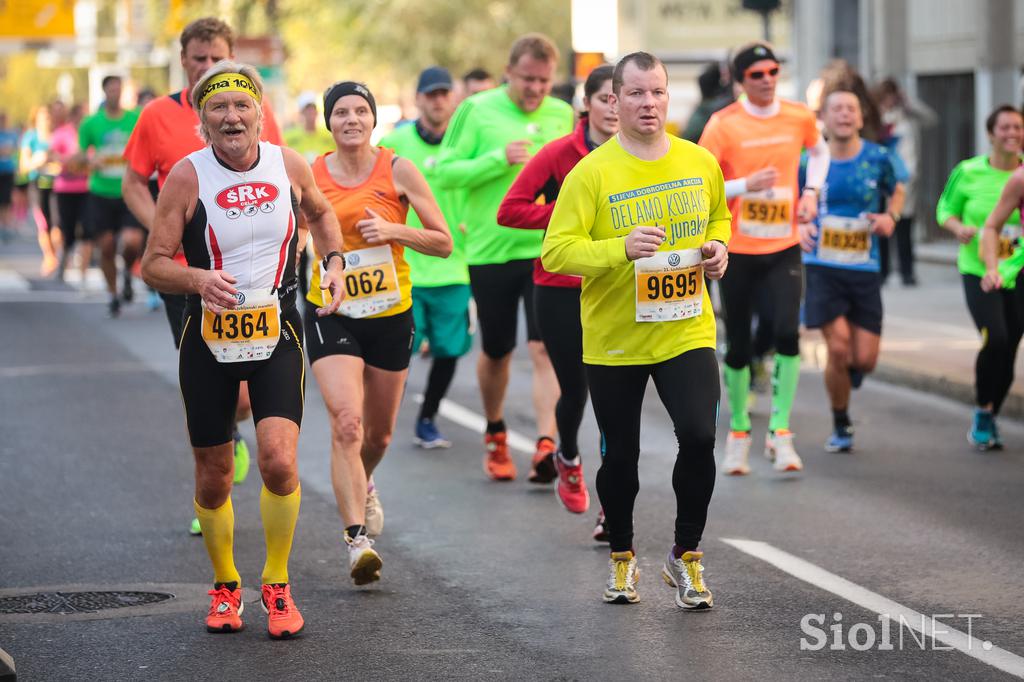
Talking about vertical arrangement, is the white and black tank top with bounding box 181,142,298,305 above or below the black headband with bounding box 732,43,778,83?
below

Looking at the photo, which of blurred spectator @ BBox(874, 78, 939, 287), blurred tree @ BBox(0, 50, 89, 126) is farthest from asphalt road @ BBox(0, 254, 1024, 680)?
blurred tree @ BBox(0, 50, 89, 126)

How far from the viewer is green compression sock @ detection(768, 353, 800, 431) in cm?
1023

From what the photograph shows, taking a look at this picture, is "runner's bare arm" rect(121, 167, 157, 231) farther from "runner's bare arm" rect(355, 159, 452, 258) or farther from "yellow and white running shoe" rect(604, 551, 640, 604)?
"yellow and white running shoe" rect(604, 551, 640, 604)

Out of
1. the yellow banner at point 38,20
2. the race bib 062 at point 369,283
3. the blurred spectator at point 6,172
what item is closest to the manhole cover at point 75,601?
the race bib 062 at point 369,283

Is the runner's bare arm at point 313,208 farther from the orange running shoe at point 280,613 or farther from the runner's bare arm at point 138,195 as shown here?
the runner's bare arm at point 138,195

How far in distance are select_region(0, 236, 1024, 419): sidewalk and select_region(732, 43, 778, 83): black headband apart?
311cm

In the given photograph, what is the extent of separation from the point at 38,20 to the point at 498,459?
47.4 metres

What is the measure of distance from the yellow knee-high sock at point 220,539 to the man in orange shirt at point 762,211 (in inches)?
146

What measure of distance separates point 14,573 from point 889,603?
3446 millimetres

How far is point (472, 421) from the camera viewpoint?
12180mm

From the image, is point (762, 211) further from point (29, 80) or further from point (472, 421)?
point (29, 80)

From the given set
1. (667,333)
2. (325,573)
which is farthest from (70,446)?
(667,333)

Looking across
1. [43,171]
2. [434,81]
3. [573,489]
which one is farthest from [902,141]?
[573,489]

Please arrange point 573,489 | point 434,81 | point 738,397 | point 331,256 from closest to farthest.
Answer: point 331,256, point 573,489, point 738,397, point 434,81
